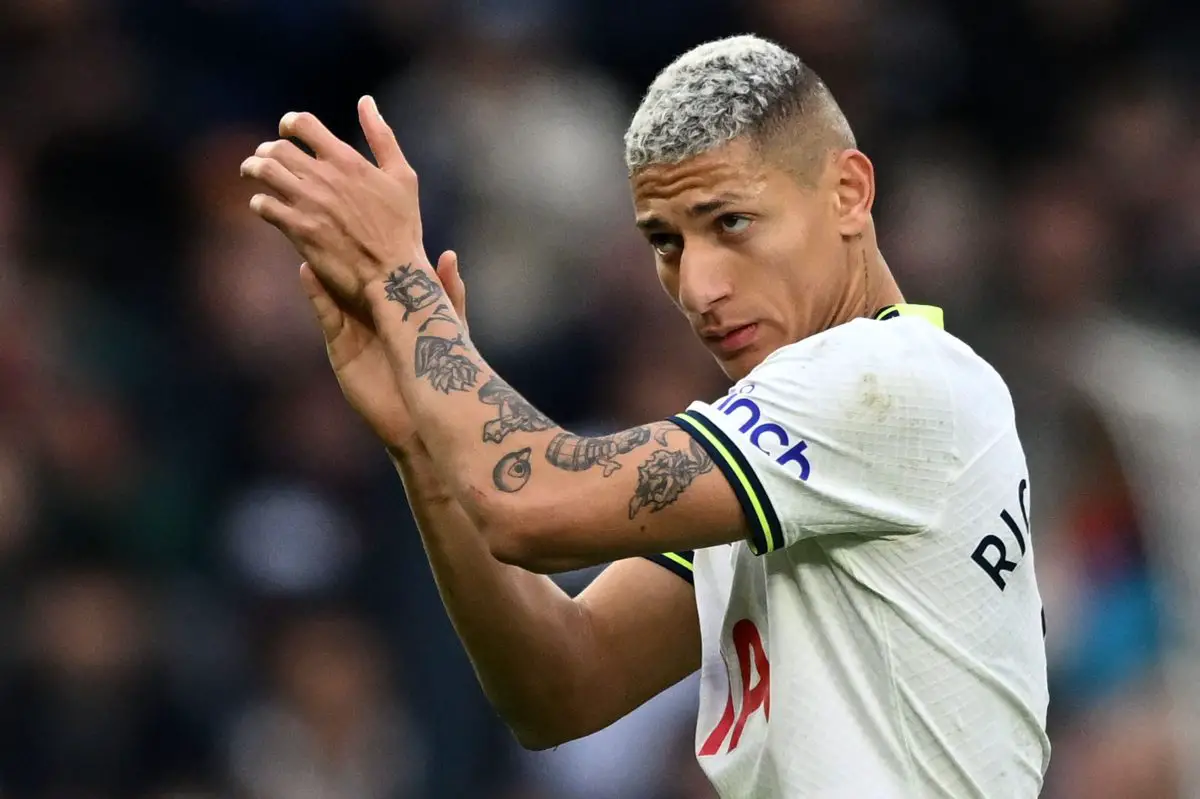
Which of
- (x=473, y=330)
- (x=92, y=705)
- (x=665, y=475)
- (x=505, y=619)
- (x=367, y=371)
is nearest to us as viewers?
(x=665, y=475)

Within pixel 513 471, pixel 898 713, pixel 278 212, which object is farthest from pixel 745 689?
pixel 278 212

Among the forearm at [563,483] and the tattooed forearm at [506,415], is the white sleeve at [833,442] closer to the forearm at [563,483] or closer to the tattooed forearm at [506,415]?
the forearm at [563,483]

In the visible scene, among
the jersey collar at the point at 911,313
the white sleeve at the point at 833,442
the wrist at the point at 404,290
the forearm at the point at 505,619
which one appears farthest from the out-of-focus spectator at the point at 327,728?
the white sleeve at the point at 833,442

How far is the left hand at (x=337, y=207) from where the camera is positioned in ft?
8.11

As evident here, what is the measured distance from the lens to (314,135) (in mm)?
2500

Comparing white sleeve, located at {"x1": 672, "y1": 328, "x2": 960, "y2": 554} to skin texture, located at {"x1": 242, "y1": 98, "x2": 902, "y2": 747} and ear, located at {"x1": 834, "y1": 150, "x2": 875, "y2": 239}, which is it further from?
ear, located at {"x1": 834, "y1": 150, "x2": 875, "y2": 239}

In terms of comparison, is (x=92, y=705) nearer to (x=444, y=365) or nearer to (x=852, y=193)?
(x=444, y=365)

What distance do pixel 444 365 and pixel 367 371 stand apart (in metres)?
0.37

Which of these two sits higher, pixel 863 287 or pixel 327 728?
pixel 863 287

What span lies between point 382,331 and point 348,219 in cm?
19

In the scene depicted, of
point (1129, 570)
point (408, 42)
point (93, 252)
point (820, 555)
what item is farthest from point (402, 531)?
point (820, 555)

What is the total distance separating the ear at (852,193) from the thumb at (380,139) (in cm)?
74

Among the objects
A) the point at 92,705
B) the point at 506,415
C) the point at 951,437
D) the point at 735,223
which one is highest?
the point at 735,223

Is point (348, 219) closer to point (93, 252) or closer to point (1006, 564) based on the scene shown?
point (1006, 564)
